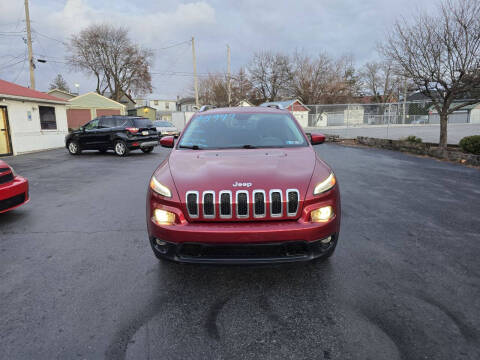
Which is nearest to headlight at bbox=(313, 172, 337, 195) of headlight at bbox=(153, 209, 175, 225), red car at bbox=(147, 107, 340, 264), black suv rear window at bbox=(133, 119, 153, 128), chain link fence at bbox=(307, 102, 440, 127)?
red car at bbox=(147, 107, 340, 264)

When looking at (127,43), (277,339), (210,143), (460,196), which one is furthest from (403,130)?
(127,43)

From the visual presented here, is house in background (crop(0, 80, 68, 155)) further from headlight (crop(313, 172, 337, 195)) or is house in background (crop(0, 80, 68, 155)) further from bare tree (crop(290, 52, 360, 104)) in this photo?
bare tree (crop(290, 52, 360, 104))

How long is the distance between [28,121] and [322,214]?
18.5 meters

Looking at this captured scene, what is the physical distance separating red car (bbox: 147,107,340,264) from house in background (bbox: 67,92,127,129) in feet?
139

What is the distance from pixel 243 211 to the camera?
2.49 m

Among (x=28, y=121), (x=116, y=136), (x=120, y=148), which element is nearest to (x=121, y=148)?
(x=120, y=148)

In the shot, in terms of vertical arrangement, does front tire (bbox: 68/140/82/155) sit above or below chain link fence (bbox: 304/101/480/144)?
below

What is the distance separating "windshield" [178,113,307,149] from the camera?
3701 millimetres

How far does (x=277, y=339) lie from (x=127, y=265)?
6.10ft

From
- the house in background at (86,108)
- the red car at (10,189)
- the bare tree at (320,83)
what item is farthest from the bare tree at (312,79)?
the red car at (10,189)

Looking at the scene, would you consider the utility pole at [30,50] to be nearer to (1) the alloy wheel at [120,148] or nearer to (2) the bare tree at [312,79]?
(1) the alloy wheel at [120,148]

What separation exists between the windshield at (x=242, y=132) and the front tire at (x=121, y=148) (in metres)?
10.7

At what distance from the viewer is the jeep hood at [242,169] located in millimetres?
2609

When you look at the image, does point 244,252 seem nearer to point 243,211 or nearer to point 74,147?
point 243,211
